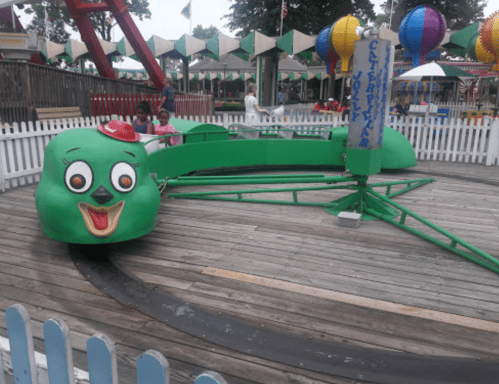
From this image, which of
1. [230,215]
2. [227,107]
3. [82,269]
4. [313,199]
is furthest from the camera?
[227,107]

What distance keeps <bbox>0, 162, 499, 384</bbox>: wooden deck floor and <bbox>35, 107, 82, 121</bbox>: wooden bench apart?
22.3 ft

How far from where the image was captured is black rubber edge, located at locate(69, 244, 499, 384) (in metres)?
2.54

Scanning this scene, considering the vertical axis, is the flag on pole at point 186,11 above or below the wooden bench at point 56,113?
above

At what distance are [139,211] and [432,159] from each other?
8.47 metres

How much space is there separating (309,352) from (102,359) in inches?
62.1

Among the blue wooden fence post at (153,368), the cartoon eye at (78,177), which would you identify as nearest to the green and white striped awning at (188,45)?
the cartoon eye at (78,177)

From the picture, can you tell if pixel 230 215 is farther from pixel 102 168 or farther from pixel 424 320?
pixel 424 320

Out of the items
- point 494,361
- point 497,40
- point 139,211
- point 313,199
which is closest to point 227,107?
point 497,40

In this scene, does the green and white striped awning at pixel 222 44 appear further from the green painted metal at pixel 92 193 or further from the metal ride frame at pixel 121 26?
the green painted metal at pixel 92 193

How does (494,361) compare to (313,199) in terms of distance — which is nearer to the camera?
(494,361)

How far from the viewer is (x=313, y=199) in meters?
6.60

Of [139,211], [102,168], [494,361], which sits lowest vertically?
[494,361]

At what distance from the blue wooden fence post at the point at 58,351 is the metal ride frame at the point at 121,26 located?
15.8 metres

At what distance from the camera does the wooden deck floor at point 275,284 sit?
Answer: 2812 mm
